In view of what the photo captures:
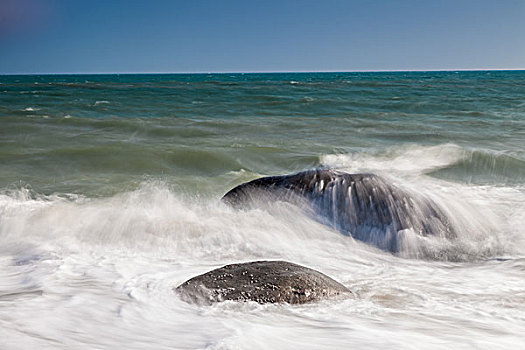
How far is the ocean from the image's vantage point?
2.89m

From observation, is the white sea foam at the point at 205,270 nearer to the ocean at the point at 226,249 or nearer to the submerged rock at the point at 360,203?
the ocean at the point at 226,249

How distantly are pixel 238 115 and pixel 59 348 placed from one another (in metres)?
17.0

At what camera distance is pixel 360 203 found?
5277mm

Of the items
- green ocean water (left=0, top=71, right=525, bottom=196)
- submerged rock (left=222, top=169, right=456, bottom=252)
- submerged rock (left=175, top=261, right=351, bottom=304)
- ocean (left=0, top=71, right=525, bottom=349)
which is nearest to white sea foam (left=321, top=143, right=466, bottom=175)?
ocean (left=0, top=71, right=525, bottom=349)

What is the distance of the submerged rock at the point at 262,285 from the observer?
3.28 metres

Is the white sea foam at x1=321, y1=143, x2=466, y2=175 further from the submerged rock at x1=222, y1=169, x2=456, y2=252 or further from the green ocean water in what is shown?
the submerged rock at x1=222, y1=169, x2=456, y2=252

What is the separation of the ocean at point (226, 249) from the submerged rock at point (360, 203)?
0.40 ft

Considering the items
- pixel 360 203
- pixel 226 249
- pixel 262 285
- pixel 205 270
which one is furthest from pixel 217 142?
pixel 262 285

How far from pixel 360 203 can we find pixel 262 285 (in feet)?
7.19

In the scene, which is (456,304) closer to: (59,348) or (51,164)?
(59,348)

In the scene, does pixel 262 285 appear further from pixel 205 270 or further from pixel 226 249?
pixel 226 249

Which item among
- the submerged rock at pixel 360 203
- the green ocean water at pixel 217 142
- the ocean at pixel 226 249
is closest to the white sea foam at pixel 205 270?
the ocean at pixel 226 249

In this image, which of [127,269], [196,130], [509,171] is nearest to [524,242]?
[127,269]

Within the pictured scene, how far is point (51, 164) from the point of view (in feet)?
31.7
